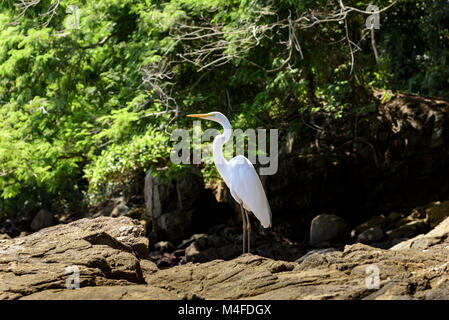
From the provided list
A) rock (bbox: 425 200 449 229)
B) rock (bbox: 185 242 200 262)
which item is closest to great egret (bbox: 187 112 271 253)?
rock (bbox: 185 242 200 262)

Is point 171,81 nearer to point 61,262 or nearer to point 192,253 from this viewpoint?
point 192,253

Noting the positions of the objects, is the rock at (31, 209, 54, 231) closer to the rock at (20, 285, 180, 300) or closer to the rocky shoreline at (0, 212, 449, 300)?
the rocky shoreline at (0, 212, 449, 300)

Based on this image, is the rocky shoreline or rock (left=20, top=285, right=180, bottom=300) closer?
rock (left=20, top=285, right=180, bottom=300)

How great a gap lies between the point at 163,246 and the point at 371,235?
3955 millimetres

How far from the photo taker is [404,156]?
38.8ft

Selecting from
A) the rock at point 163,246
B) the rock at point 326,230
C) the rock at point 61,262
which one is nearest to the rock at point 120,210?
the rock at point 163,246

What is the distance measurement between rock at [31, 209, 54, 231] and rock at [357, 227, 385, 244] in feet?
26.5

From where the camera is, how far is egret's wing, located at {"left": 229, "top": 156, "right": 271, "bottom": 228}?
6.51 m

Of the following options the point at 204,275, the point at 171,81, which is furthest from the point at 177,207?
the point at 204,275

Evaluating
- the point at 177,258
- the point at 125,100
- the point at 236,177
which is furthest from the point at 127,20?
the point at 236,177
